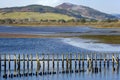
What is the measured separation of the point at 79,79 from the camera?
1609 inches

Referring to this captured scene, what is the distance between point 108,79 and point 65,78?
4.18m

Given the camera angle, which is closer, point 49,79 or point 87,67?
point 49,79

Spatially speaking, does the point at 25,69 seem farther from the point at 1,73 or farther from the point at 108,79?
the point at 108,79

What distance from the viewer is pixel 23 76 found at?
4262cm

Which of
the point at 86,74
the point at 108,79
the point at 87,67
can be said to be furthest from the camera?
the point at 87,67

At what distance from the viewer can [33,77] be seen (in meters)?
42.0

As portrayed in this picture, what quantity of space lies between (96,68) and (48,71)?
534cm

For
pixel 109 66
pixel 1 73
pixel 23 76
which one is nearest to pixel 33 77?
pixel 23 76

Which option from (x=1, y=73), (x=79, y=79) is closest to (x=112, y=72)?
(x=79, y=79)

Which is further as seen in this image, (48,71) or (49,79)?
(48,71)

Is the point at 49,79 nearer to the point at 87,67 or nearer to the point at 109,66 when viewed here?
the point at 87,67

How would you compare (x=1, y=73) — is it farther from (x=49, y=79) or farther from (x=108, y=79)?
(x=108, y=79)

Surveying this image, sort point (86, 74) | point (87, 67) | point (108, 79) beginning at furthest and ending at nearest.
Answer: point (87, 67) < point (86, 74) < point (108, 79)

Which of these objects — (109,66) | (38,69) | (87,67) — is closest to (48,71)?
(38,69)
